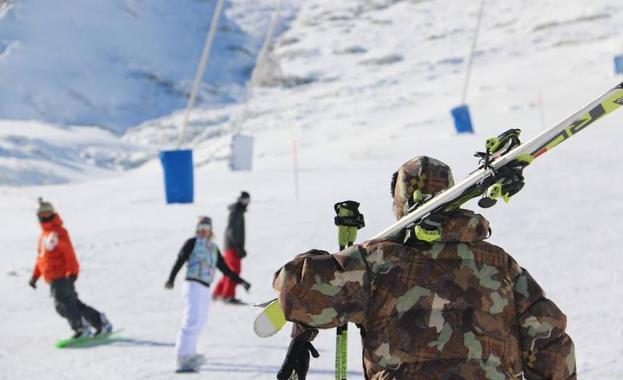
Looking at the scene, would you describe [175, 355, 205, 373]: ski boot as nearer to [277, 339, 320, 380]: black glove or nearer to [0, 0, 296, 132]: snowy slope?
[277, 339, 320, 380]: black glove

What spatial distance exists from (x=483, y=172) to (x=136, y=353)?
607 cm

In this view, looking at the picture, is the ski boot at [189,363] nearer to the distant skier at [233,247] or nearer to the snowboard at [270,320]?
the distant skier at [233,247]

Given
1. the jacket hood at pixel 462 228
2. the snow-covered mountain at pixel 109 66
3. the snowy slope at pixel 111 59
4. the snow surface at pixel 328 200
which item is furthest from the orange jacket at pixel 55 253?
the snowy slope at pixel 111 59

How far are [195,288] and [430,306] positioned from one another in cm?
498

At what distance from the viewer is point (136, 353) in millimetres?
8195

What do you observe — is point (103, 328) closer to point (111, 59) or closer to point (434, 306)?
point (434, 306)

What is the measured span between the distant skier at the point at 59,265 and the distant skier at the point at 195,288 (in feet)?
4.56

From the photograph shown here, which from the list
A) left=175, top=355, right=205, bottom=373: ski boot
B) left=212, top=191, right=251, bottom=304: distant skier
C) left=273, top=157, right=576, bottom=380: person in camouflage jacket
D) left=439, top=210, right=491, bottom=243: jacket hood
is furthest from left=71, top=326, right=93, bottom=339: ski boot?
left=439, top=210, right=491, bottom=243: jacket hood

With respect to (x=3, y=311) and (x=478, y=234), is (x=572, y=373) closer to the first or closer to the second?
(x=478, y=234)

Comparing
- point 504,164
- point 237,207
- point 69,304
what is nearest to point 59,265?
point 69,304

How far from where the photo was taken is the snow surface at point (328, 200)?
8344 mm

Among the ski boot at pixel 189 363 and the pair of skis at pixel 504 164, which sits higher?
the pair of skis at pixel 504 164

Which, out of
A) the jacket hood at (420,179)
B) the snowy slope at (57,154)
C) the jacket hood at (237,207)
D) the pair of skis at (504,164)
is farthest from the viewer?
the snowy slope at (57,154)

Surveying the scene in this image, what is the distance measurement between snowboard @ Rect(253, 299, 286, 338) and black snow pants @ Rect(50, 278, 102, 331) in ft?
20.1
